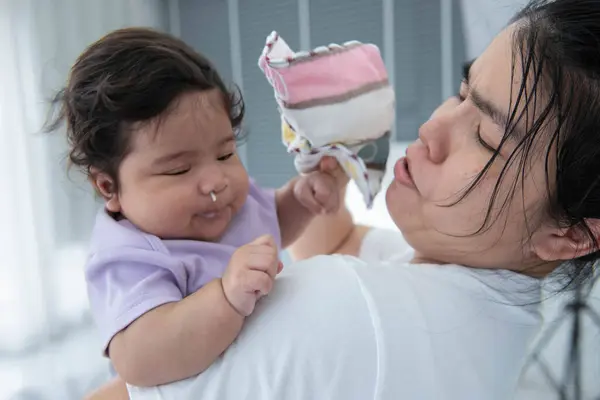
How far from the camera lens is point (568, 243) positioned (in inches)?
27.9

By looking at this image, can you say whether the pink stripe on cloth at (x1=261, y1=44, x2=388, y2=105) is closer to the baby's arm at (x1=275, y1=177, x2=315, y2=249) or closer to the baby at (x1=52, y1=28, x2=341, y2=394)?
the baby at (x1=52, y1=28, x2=341, y2=394)

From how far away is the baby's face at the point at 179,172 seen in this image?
0.85m

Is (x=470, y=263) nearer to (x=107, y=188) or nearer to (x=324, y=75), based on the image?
(x=324, y=75)

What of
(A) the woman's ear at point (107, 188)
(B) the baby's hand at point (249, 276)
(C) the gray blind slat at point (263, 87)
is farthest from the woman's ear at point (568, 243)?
(C) the gray blind slat at point (263, 87)

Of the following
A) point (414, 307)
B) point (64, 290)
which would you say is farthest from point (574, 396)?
point (64, 290)

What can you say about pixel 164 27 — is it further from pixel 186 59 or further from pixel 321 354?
pixel 321 354

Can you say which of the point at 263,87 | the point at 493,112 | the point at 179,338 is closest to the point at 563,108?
the point at 493,112

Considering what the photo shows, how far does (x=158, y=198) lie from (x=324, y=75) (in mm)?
323

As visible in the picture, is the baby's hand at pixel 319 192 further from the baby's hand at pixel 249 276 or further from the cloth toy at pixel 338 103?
the baby's hand at pixel 249 276

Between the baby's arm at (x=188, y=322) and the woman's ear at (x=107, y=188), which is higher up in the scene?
the woman's ear at (x=107, y=188)

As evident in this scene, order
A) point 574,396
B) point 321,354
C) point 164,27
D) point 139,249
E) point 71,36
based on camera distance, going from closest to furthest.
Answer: point 321,354
point 139,249
point 574,396
point 71,36
point 164,27

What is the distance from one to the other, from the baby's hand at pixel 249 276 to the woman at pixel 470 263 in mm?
24

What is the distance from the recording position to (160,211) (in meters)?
0.85

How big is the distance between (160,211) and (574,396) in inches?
30.7
